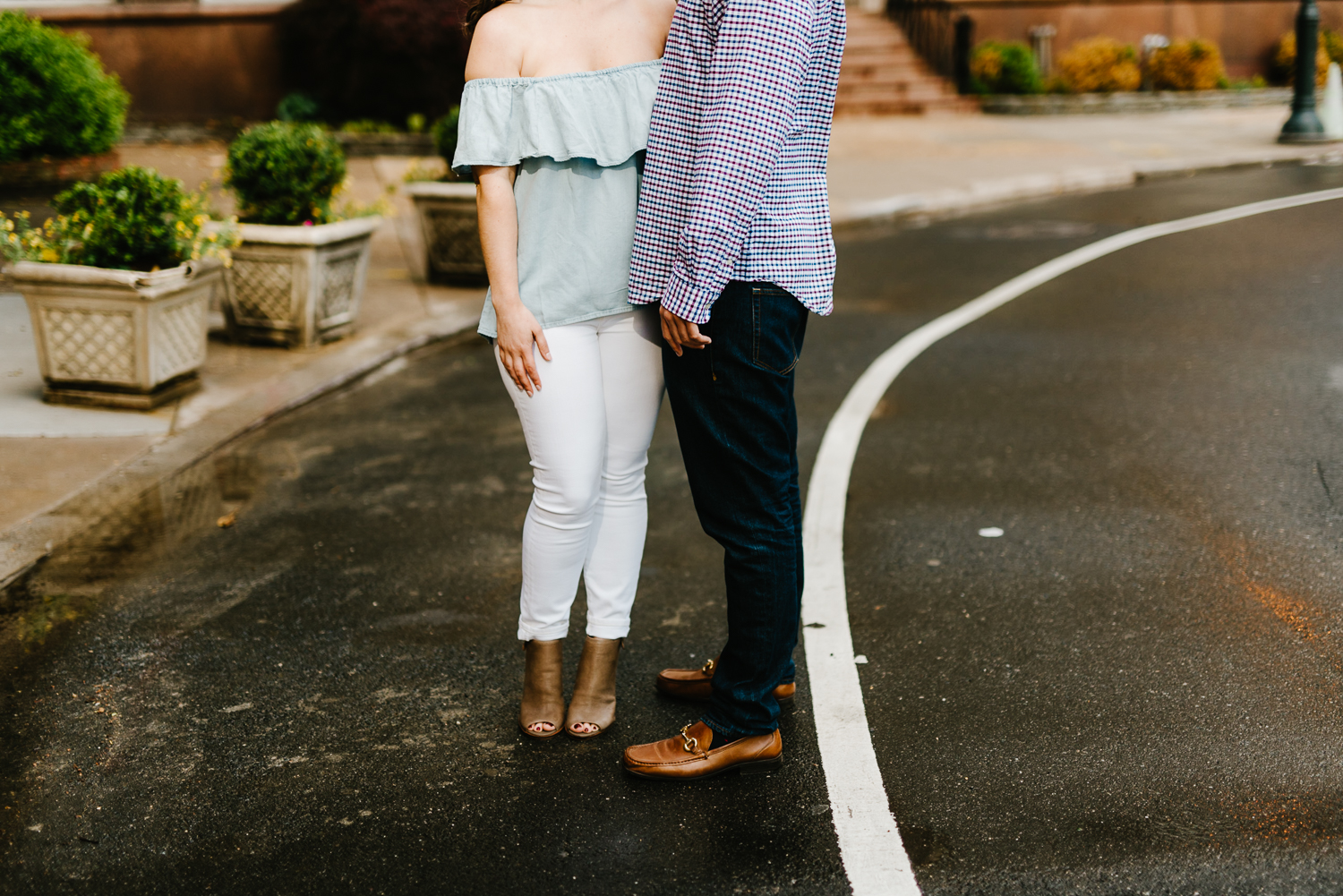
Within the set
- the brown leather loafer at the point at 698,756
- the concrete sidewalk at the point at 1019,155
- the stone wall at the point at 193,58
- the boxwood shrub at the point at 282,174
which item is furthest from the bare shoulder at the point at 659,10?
the stone wall at the point at 193,58

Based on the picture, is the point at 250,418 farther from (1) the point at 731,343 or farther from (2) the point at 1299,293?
(2) the point at 1299,293

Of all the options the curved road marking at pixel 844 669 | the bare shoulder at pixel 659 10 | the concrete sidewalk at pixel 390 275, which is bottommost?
the curved road marking at pixel 844 669

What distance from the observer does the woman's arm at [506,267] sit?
2.87 meters

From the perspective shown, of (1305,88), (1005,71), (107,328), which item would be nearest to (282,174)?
(107,328)

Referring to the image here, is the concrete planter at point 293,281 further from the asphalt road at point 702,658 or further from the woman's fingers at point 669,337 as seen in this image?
the woman's fingers at point 669,337

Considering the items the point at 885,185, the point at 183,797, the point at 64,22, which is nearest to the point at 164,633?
the point at 183,797

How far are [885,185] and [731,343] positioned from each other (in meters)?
11.6

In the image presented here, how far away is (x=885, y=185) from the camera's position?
13.8 m

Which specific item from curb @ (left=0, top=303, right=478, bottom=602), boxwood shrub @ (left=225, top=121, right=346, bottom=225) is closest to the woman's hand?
curb @ (left=0, top=303, right=478, bottom=602)

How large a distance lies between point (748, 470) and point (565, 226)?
71 cm

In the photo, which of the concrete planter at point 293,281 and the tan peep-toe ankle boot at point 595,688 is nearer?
the tan peep-toe ankle boot at point 595,688

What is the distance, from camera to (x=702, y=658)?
3.76 m

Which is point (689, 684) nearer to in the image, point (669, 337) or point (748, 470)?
point (748, 470)

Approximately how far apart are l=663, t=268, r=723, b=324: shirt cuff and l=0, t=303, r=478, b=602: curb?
285 centimetres
